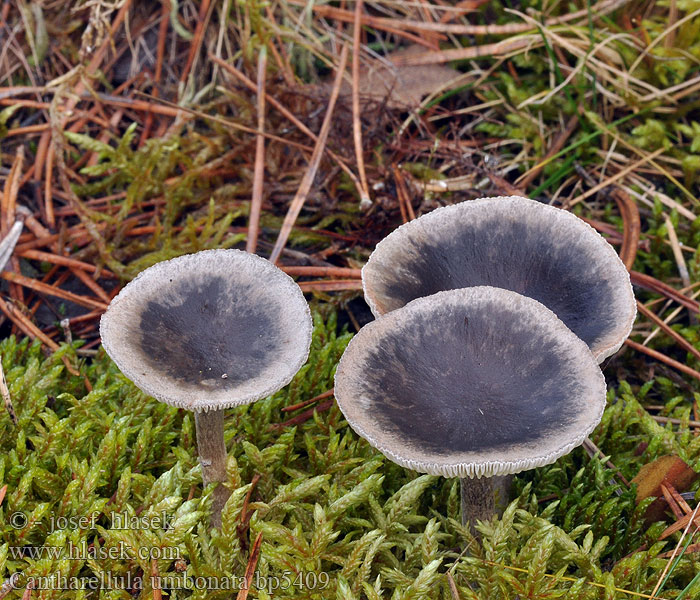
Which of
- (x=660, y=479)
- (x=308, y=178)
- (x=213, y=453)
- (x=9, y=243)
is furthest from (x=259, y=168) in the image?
(x=660, y=479)

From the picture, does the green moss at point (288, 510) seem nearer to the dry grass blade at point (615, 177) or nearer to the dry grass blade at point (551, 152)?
the dry grass blade at point (615, 177)

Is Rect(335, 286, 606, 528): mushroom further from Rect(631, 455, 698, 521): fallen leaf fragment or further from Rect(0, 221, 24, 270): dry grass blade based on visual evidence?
Rect(0, 221, 24, 270): dry grass blade

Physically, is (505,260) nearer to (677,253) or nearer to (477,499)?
(477,499)

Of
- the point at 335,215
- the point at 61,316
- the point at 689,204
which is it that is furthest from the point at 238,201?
the point at 689,204

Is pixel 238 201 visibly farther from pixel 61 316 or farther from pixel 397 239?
pixel 397 239

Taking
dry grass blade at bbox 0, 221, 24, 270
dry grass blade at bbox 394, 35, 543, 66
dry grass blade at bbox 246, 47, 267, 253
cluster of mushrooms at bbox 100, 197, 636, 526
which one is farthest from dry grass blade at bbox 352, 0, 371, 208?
dry grass blade at bbox 0, 221, 24, 270

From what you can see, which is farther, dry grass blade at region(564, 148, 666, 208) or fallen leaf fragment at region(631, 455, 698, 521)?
dry grass blade at region(564, 148, 666, 208)

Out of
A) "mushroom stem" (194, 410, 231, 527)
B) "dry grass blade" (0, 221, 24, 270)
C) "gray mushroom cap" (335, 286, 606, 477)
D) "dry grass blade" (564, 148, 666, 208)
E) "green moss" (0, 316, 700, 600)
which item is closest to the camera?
"gray mushroom cap" (335, 286, 606, 477)
